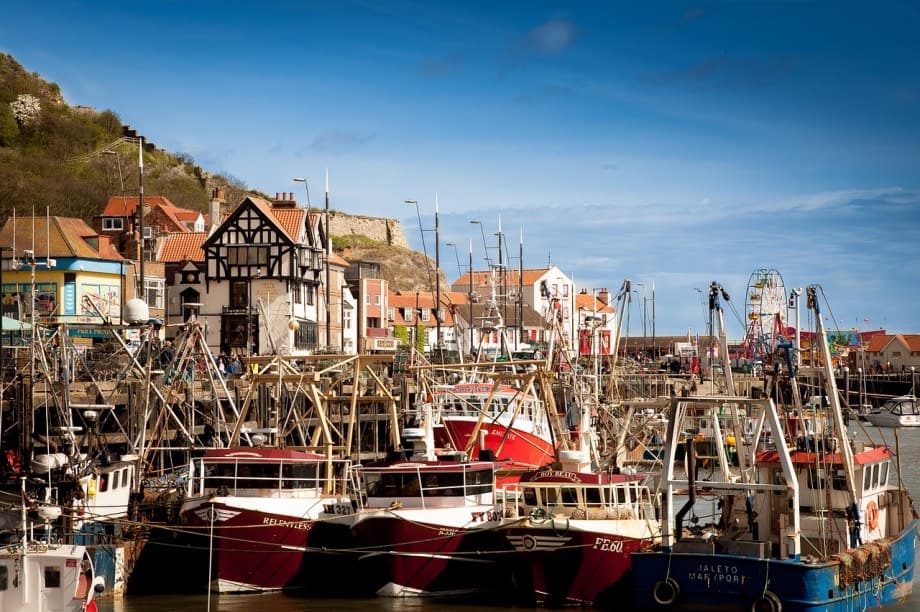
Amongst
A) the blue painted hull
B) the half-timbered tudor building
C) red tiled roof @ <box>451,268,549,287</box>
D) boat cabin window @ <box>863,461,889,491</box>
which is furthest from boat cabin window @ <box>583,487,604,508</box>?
red tiled roof @ <box>451,268,549,287</box>

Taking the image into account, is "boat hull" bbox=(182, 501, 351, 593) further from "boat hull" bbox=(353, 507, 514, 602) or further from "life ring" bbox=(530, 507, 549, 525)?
"life ring" bbox=(530, 507, 549, 525)

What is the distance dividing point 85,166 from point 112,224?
129 ft

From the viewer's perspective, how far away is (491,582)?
30.8 metres

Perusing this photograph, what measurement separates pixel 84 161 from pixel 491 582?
97584 millimetres

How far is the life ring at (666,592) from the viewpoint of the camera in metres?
25.0

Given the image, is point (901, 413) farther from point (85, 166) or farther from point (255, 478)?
point (255, 478)

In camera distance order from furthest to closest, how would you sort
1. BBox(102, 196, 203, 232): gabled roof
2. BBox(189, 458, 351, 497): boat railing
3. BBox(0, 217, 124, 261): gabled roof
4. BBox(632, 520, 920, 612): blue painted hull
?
BBox(102, 196, 203, 232): gabled roof, BBox(0, 217, 124, 261): gabled roof, BBox(189, 458, 351, 497): boat railing, BBox(632, 520, 920, 612): blue painted hull

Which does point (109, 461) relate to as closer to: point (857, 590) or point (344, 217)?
point (857, 590)

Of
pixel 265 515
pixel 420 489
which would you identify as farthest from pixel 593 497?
pixel 265 515

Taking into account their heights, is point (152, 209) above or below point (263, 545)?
above

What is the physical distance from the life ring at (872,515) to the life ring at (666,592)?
660 centimetres

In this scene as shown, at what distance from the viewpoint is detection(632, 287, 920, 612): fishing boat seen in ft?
80.7

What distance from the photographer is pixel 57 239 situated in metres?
65.2

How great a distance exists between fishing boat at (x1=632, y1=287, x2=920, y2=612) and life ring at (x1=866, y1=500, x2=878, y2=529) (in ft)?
0.09
